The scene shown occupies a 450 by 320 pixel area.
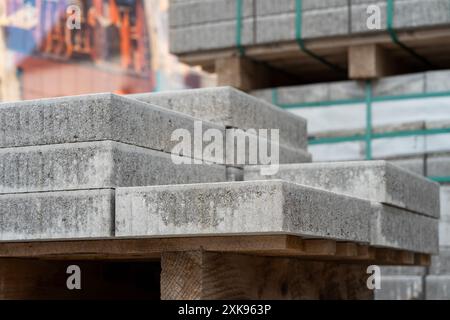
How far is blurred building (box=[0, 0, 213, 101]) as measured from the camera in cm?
3011

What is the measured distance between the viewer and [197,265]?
282 inches

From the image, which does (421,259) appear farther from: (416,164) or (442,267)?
(416,164)

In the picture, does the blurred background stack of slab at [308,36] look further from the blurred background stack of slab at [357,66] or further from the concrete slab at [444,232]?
the concrete slab at [444,232]

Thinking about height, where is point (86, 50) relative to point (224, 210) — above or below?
above

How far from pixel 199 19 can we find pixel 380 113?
291 centimetres

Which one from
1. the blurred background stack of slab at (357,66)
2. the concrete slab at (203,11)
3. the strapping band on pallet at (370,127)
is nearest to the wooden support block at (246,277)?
the blurred background stack of slab at (357,66)

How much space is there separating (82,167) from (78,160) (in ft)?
0.22

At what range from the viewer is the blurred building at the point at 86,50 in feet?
98.8

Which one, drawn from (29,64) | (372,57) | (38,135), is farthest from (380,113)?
(29,64)

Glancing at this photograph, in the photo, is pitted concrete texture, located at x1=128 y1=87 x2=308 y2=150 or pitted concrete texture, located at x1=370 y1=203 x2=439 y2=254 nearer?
pitted concrete texture, located at x1=370 y1=203 x2=439 y2=254

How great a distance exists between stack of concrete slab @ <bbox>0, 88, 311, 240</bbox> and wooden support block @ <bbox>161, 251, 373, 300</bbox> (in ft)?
1.96

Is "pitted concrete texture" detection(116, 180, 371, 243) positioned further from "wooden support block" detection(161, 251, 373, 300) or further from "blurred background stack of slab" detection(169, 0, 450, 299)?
"blurred background stack of slab" detection(169, 0, 450, 299)

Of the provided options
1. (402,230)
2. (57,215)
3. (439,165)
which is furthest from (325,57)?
(57,215)

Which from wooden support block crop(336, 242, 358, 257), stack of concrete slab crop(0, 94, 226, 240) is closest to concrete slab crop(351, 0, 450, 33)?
wooden support block crop(336, 242, 358, 257)
